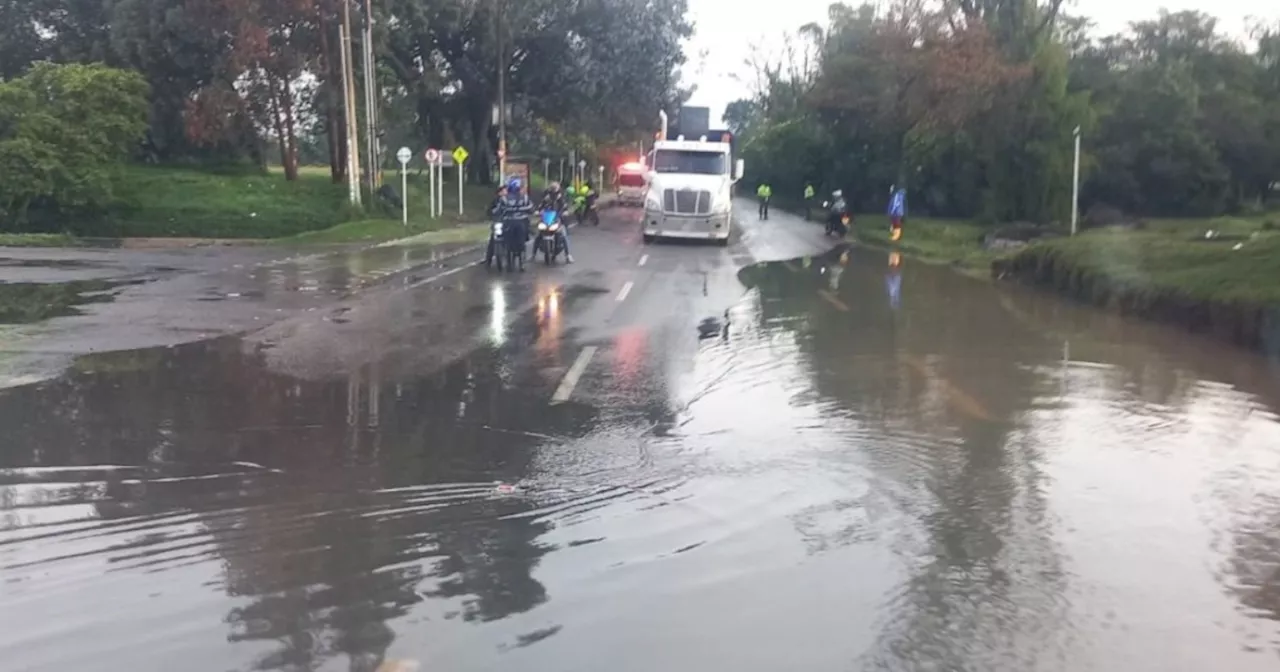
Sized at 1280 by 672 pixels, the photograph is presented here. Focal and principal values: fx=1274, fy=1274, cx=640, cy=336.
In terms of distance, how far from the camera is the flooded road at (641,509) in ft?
18.3

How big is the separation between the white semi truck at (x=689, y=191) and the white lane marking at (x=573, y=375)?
20.5 m

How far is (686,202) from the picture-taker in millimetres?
34688

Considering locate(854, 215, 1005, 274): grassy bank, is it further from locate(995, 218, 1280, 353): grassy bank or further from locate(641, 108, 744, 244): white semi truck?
locate(641, 108, 744, 244): white semi truck

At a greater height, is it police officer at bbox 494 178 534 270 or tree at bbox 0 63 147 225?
tree at bbox 0 63 147 225

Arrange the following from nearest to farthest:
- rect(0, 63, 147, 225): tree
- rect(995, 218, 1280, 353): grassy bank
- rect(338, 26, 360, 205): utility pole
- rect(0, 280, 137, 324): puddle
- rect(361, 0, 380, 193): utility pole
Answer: rect(995, 218, 1280, 353): grassy bank
rect(0, 280, 137, 324): puddle
rect(0, 63, 147, 225): tree
rect(338, 26, 360, 205): utility pole
rect(361, 0, 380, 193): utility pole

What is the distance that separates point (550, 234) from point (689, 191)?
29.6 feet

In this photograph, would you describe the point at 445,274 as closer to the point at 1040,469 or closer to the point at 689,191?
the point at 689,191

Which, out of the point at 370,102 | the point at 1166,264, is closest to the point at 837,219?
the point at 370,102

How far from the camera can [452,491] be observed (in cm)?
799

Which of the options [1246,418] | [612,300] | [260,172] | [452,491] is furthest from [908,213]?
[452,491]

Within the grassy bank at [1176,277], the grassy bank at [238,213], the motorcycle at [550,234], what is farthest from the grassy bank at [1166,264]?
the grassy bank at [238,213]

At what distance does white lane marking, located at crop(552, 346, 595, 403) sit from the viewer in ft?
37.5

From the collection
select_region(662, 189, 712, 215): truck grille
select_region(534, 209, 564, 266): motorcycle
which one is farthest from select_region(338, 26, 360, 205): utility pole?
select_region(534, 209, 564, 266): motorcycle

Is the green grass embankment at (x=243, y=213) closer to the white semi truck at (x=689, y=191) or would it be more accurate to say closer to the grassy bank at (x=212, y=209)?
the grassy bank at (x=212, y=209)
